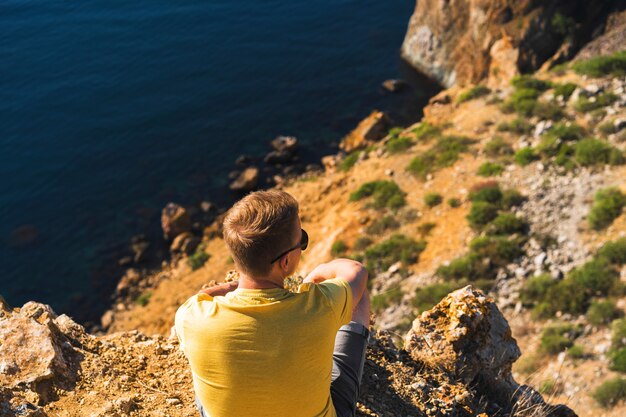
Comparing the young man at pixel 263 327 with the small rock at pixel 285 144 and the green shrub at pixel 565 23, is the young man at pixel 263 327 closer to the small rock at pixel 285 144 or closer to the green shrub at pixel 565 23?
the small rock at pixel 285 144

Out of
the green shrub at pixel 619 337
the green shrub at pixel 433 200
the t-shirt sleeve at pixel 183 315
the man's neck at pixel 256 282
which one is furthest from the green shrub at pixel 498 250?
the man's neck at pixel 256 282

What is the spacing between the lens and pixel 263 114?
118ft

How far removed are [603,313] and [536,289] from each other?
1791mm

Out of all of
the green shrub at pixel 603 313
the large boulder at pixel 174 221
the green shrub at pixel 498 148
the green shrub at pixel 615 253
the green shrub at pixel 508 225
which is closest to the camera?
the green shrub at pixel 603 313

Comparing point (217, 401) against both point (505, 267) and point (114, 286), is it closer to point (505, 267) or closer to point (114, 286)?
point (505, 267)

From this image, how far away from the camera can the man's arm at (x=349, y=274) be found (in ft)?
16.3

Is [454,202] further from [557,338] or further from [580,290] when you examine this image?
[557,338]

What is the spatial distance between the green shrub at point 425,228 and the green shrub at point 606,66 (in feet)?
35.3

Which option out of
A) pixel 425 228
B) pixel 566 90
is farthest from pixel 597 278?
pixel 566 90

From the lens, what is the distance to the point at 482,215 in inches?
768

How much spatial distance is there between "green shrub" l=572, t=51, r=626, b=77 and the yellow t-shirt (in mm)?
24635

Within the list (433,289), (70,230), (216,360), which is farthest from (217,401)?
(70,230)

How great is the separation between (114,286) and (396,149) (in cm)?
1328

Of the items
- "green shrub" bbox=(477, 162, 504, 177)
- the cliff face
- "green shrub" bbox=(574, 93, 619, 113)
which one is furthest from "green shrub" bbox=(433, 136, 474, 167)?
the cliff face
